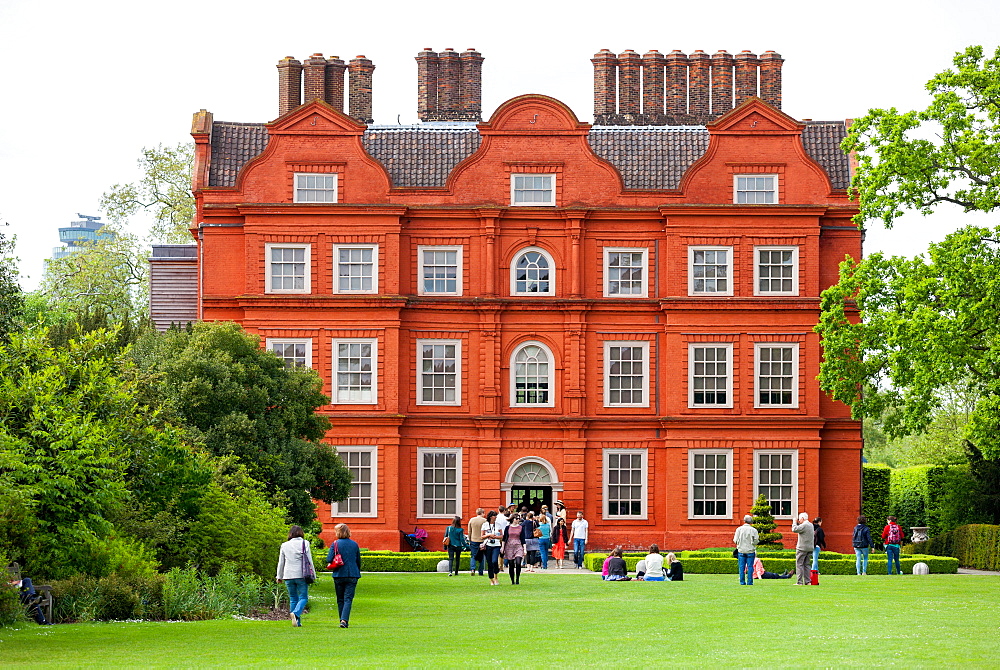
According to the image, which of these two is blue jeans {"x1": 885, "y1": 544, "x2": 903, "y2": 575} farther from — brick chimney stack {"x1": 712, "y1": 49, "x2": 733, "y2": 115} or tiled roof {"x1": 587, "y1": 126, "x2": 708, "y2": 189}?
brick chimney stack {"x1": 712, "y1": 49, "x2": 733, "y2": 115}

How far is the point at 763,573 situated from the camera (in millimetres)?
38062

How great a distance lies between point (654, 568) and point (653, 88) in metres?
25.8

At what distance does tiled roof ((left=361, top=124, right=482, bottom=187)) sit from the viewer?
5297 centimetres

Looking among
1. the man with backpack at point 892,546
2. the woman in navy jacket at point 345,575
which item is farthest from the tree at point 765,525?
the woman in navy jacket at point 345,575

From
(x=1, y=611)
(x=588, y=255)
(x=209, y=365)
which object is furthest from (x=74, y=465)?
(x=588, y=255)

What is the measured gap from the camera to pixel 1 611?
21938mm

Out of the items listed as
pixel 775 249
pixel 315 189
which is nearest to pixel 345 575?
pixel 315 189

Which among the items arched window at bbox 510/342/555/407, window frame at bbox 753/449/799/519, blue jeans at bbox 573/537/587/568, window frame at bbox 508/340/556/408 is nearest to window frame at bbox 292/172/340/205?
window frame at bbox 508/340/556/408

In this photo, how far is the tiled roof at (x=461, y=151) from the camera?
5300 cm

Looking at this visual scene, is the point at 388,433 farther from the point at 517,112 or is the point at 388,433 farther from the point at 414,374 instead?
the point at 517,112

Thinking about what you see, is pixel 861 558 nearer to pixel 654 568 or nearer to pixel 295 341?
pixel 654 568

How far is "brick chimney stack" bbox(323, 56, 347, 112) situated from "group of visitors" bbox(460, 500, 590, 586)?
55.6ft

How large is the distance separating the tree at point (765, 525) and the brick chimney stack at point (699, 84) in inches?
626

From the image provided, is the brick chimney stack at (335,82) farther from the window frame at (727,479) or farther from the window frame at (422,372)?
the window frame at (727,479)
